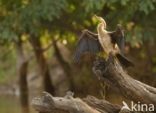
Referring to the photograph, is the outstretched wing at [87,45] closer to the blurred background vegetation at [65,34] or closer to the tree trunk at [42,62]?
the blurred background vegetation at [65,34]

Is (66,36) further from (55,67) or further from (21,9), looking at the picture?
(55,67)

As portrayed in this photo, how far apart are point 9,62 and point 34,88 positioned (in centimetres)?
239

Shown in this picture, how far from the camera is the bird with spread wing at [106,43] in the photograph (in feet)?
29.0

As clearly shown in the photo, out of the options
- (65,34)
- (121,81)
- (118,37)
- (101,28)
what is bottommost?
(65,34)

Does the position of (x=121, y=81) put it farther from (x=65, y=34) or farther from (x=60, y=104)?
(x=65, y=34)

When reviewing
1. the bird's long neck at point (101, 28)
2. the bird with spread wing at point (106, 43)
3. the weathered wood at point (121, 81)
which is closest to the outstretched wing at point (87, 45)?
the bird with spread wing at point (106, 43)

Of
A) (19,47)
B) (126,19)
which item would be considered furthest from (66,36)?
(126,19)

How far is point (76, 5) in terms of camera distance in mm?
20734

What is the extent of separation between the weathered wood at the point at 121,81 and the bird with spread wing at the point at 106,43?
1.01 ft

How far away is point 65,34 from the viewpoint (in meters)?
22.9

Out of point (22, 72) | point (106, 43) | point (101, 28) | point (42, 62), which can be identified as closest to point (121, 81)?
point (106, 43)

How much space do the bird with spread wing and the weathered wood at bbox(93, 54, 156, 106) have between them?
307 millimetres

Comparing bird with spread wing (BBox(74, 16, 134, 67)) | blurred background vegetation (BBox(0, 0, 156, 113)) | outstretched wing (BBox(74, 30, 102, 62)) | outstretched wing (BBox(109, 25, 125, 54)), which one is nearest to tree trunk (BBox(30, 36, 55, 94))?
blurred background vegetation (BBox(0, 0, 156, 113))

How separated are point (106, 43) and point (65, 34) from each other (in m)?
14.0
